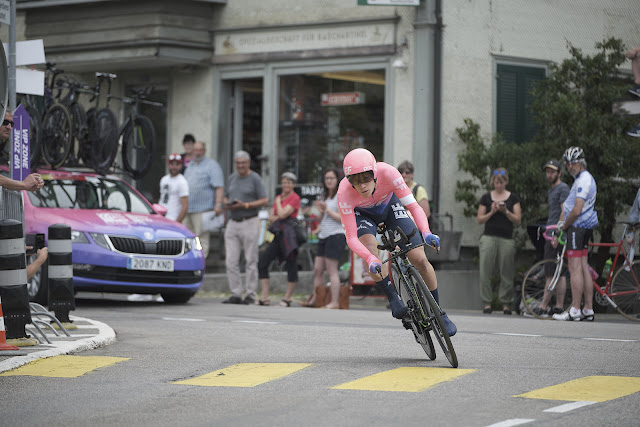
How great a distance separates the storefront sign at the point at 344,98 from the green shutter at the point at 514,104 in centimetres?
248

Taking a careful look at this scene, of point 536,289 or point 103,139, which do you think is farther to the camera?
point 103,139

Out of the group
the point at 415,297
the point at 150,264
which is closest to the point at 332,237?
the point at 150,264

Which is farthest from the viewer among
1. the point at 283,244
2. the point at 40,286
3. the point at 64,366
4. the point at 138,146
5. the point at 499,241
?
the point at 138,146

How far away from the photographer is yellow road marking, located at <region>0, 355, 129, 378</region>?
906 cm

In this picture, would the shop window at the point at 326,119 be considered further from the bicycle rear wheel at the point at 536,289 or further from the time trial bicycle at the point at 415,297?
the time trial bicycle at the point at 415,297

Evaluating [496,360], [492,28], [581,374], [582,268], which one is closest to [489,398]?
[581,374]

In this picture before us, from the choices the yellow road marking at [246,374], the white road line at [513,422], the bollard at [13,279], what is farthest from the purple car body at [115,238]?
the white road line at [513,422]

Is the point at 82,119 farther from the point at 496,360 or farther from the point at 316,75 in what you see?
the point at 496,360

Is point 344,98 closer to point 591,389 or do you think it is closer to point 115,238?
point 115,238

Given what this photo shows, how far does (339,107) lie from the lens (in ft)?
70.7

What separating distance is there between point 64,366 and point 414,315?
281cm

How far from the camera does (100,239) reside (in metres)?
15.5

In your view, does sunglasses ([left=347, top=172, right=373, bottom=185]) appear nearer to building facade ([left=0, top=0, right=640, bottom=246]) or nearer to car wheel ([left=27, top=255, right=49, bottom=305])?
car wheel ([left=27, top=255, right=49, bottom=305])

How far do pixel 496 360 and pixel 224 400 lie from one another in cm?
277
